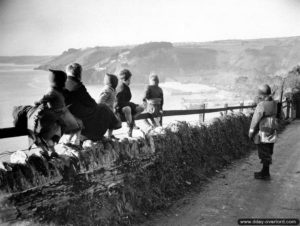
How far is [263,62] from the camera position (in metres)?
91.0

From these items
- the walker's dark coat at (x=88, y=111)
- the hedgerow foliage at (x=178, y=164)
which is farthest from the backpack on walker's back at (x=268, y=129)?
the walker's dark coat at (x=88, y=111)

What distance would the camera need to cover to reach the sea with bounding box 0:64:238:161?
82.6 feet

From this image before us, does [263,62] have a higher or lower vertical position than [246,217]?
higher

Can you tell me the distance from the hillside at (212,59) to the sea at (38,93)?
452 cm

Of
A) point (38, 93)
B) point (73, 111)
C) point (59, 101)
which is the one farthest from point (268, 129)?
point (38, 93)

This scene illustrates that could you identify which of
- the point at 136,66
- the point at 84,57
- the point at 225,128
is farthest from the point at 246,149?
the point at 136,66

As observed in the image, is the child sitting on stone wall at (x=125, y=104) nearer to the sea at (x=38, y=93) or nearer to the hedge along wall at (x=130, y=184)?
the hedge along wall at (x=130, y=184)

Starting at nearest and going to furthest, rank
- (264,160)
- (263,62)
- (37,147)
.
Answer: (37,147)
(264,160)
(263,62)

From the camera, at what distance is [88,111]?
434cm

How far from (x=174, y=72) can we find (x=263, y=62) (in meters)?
29.0

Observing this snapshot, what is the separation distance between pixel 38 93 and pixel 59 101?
31337mm

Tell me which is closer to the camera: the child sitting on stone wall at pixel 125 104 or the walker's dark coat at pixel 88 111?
the walker's dark coat at pixel 88 111

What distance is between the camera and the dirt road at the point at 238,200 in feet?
15.7

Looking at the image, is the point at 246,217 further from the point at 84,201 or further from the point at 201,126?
the point at 201,126
